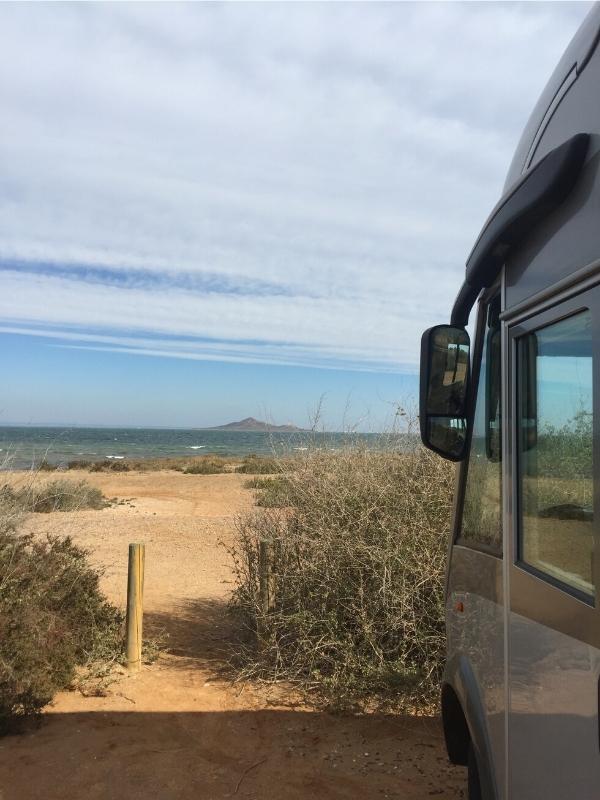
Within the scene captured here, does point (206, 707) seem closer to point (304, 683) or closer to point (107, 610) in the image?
point (304, 683)

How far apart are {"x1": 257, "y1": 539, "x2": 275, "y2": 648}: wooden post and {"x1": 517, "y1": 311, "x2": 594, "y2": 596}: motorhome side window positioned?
13.1 ft

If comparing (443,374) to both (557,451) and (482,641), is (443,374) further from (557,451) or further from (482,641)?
(482,641)

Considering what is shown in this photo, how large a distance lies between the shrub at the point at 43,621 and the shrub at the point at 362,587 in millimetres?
1232

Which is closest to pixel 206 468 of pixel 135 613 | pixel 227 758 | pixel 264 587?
pixel 135 613

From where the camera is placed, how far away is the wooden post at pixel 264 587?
5.56 metres

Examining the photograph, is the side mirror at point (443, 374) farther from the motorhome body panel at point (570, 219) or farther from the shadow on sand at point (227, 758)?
the shadow on sand at point (227, 758)

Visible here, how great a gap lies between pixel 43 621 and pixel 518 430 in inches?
170

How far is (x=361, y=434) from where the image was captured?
6559mm

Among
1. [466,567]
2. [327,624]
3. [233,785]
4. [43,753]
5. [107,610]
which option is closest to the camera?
[466,567]

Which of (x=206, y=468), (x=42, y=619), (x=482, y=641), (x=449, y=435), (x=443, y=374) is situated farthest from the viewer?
(x=206, y=468)

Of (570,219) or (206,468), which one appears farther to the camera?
(206,468)

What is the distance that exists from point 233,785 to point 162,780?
42 centimetres

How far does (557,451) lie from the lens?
1.74 m

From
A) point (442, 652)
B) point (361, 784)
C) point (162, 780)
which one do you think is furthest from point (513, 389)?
point (442, 652)
